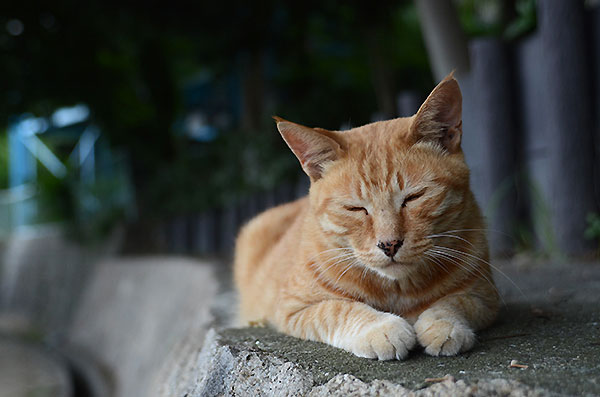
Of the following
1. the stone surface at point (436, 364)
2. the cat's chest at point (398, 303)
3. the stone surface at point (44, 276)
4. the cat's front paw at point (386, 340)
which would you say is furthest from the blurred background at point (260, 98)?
the cat's front paw at point (386, 340)

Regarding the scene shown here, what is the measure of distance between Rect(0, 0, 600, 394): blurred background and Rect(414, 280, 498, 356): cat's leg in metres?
2.08

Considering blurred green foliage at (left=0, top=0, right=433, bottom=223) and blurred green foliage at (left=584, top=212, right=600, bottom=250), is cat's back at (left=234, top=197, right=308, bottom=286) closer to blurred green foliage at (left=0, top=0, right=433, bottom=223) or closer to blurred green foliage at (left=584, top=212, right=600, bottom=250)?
blurred green foliage at (left=584, top=212, right=600, bottom=250)

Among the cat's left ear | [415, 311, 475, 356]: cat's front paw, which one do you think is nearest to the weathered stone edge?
[415, 311, 475, 356]: cat's front paw

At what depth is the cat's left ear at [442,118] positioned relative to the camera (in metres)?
1.84

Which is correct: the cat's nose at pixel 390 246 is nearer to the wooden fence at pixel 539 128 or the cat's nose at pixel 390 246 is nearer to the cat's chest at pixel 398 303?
the cat's chest at pixel 398 303

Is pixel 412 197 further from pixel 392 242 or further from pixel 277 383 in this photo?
pixel 277 383

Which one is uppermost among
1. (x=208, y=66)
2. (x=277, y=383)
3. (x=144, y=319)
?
(x=208, y=66)

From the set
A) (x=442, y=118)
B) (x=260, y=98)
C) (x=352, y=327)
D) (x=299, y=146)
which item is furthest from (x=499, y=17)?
(x=352, y=327)

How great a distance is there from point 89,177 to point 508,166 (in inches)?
376

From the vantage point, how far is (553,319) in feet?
6.95

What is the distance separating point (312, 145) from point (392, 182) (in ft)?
1.15

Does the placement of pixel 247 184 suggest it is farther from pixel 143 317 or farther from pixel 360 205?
pixel 360 205

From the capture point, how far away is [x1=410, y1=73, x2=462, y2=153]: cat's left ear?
1843 mm

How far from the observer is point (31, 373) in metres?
7.20
